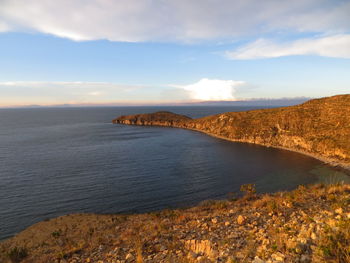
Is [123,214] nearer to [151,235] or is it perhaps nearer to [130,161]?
[151,235]

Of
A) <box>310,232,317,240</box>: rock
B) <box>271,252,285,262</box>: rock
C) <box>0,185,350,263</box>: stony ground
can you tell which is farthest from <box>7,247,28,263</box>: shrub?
<box>310,232,317,240</box>: rock

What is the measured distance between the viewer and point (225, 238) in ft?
38.6

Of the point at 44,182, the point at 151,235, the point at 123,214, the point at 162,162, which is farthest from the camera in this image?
the point at 162,162

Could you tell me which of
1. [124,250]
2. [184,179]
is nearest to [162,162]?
[184,179]

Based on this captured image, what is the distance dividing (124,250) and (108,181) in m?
25.2

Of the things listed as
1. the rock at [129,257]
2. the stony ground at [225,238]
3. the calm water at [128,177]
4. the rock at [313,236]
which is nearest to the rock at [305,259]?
the stony ground at [225,238]

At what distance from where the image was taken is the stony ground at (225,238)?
830 cm

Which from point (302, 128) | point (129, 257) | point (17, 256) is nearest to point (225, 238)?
point (129, 257)

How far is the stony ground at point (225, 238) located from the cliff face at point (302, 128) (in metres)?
38.6

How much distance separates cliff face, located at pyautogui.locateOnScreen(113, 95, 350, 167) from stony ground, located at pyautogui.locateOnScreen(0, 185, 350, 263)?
3858cm

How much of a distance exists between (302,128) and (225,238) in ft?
214

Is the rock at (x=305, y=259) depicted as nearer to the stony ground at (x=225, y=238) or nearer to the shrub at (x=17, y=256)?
the stony ground at (x=225, y=238)

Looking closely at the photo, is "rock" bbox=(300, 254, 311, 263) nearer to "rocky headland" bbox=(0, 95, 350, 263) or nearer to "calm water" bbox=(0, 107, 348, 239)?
"rocky headland" bbox=(0, 95, 350, 263)

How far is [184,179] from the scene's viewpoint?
36.4 m
